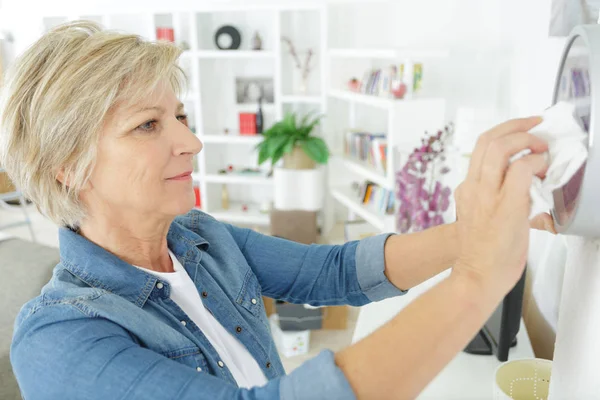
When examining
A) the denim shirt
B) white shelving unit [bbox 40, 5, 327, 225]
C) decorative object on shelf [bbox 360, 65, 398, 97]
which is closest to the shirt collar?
the denim shirt

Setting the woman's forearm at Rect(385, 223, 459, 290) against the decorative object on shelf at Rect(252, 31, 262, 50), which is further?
the decorative object on shelf at Rect(252, 31, 262, 50)

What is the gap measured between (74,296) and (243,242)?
0.43 meters

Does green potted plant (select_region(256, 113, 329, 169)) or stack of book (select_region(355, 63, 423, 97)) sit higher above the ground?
stack of book (select_region(355, 63, 423, 97))

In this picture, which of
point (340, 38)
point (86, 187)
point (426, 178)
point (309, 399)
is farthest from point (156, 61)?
point (340, 38)

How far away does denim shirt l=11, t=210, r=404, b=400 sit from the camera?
62 centimetres

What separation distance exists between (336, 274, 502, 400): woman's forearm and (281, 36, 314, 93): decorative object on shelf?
3.78 meters

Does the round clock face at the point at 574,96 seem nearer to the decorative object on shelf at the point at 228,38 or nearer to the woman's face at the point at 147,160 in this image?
the woman's face at the point at 147,160

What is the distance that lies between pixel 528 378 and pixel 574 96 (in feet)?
2.10

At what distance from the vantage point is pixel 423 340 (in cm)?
54

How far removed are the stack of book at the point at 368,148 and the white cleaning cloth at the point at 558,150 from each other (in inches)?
102

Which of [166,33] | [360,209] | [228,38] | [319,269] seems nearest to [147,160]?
[319,269]

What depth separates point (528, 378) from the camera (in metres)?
1.01

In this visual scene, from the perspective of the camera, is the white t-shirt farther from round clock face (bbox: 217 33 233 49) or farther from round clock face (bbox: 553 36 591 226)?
round clock face (bbox: 217 33 233 49)

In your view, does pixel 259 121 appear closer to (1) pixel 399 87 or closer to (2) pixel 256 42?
(2) pixel 256 42
